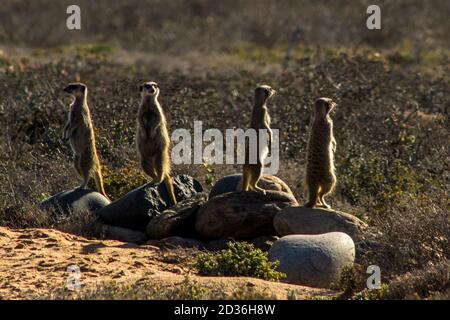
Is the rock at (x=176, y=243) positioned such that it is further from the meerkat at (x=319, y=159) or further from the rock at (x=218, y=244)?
the meerkat at (x=319, y=159)

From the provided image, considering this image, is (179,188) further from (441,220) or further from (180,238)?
(441,220)

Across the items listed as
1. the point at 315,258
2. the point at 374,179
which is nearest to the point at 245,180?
the point at 315,258

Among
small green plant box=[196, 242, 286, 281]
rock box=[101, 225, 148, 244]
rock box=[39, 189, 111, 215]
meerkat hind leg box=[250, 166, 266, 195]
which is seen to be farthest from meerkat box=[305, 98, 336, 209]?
rock box=[39, 189, 111, 215]

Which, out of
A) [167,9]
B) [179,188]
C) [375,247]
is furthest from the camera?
[167,9]

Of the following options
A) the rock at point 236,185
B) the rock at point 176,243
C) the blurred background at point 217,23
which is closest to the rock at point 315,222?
the rock at point 236,185

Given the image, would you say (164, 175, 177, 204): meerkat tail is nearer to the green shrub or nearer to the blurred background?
the green shrub

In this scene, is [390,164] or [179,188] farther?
[390,164]

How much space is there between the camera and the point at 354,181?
1382cm

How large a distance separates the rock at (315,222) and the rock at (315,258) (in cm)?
65

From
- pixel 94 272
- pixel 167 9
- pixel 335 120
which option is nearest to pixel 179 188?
pixel 94 272

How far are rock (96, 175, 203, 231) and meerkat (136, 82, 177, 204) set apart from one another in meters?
0.13

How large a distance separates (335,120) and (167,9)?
20.7 meters

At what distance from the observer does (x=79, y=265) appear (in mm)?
10195

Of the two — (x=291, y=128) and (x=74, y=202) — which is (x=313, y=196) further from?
(x=291, y=128)
